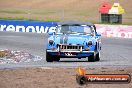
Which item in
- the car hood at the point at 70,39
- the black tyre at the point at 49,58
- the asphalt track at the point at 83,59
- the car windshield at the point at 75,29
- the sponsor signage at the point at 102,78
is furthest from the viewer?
the car windshield at the point at 75,29

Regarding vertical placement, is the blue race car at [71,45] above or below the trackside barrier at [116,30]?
above

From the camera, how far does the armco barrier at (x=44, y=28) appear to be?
3685 cm

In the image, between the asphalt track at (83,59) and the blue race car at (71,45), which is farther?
the blue race car at (71,45)

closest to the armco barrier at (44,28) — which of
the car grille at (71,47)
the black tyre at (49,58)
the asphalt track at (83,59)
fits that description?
the asphalt track at (83,59)

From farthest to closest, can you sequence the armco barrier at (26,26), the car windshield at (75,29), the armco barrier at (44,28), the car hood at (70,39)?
the armco barrier at (26,26) → the armco barrier at (44,28) → the car windshield at (75,29) → the car hood at (70,39)

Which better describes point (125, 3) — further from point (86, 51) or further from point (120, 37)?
point (86, 51)

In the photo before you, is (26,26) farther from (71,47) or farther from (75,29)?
(71,47)

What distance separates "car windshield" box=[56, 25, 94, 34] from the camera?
64.0 ft

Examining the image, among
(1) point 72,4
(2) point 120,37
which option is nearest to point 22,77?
(2) point 120,37

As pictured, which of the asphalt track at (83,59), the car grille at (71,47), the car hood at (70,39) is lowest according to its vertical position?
the asphalt track at (83,59)

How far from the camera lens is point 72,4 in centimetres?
10456

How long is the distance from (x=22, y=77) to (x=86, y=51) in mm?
5638

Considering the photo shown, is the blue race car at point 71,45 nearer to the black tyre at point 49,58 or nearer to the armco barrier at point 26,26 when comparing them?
the black tyre at point 49,58

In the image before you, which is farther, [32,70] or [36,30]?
[36,30]
